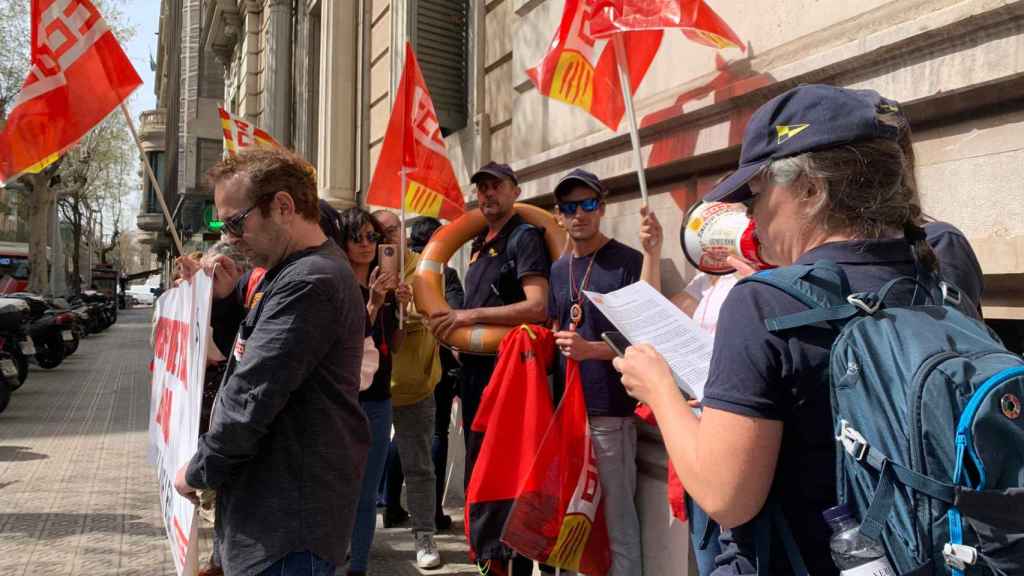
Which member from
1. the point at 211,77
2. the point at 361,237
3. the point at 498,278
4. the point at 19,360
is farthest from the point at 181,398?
the point at 211,77

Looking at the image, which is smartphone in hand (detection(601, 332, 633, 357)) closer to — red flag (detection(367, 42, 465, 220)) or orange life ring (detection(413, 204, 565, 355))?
orange life ring (detection(413, 204, 565, 355))

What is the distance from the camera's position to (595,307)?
3.53 meters

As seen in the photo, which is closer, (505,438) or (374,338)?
(505,438)

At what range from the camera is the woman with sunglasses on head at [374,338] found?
3.70m

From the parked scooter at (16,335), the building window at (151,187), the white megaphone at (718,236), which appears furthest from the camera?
the building window at (151,187)

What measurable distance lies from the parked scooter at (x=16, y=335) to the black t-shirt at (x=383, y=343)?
7.73m

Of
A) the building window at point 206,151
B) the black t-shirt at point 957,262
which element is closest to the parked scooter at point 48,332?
the building window at point 206,151

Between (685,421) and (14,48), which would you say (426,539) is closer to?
(685,421)

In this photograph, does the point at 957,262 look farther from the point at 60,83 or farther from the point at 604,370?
the point at 60,83

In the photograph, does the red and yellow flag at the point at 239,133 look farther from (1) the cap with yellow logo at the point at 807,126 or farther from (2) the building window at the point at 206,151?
(2) the building window at the point at 206,151

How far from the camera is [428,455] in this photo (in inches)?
177

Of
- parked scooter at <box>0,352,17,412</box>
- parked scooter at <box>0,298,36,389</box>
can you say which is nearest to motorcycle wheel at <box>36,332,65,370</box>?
parked scooter at <box>0,298,36,389</box>

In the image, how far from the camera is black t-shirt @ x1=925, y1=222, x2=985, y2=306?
75.4 inches

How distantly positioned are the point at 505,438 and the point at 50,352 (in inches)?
523
